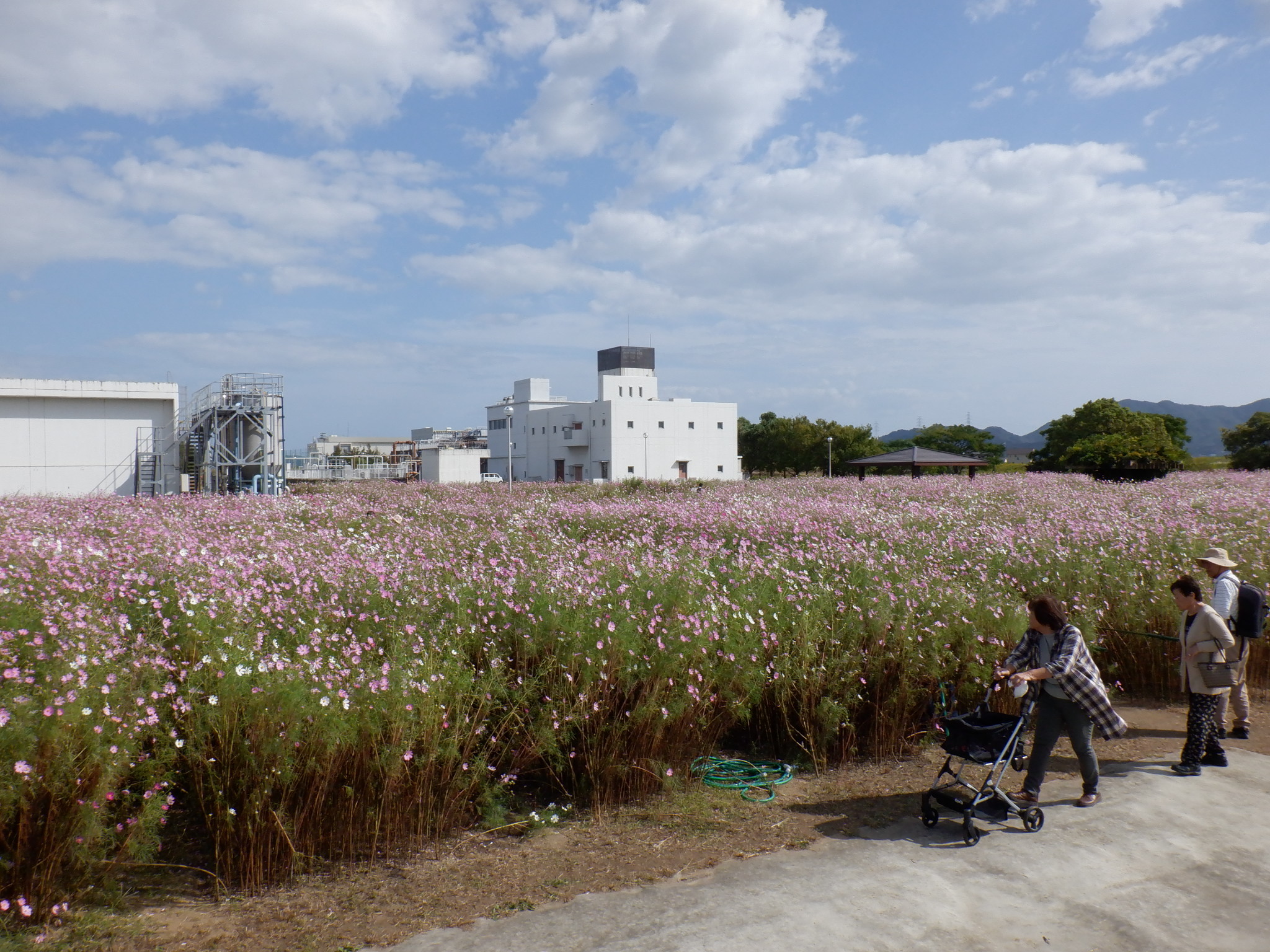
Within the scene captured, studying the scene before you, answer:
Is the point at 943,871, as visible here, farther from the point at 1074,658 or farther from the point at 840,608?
the point at 840,608

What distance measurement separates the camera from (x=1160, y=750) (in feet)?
21.6

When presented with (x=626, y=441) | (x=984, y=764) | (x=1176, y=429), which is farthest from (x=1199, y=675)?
(x=1176, y=429)

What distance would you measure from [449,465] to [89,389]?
1556 inches

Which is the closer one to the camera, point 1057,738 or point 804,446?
point 1057,738

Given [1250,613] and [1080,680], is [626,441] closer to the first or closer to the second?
[1250,613]

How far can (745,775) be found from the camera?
19.1 feet

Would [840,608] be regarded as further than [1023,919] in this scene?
Yes

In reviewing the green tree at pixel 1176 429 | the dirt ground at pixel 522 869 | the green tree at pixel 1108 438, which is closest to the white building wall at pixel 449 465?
the green tree at pixel 1108 438

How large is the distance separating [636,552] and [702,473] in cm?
7032

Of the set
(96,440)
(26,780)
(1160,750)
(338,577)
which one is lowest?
(1160,750)

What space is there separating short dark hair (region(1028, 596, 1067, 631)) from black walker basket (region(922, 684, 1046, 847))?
54cm

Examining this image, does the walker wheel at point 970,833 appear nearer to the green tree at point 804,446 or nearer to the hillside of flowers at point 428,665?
the hillside of flowers at point 428,665

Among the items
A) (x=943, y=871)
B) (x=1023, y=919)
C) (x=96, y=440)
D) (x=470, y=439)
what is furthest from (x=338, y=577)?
(x=470, y=439)

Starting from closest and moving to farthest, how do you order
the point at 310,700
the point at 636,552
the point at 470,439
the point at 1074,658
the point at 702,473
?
the point at 310,700 → the point at 1074,658 → the point at 636,552 → the point at 702,473 → the point at 470,439
